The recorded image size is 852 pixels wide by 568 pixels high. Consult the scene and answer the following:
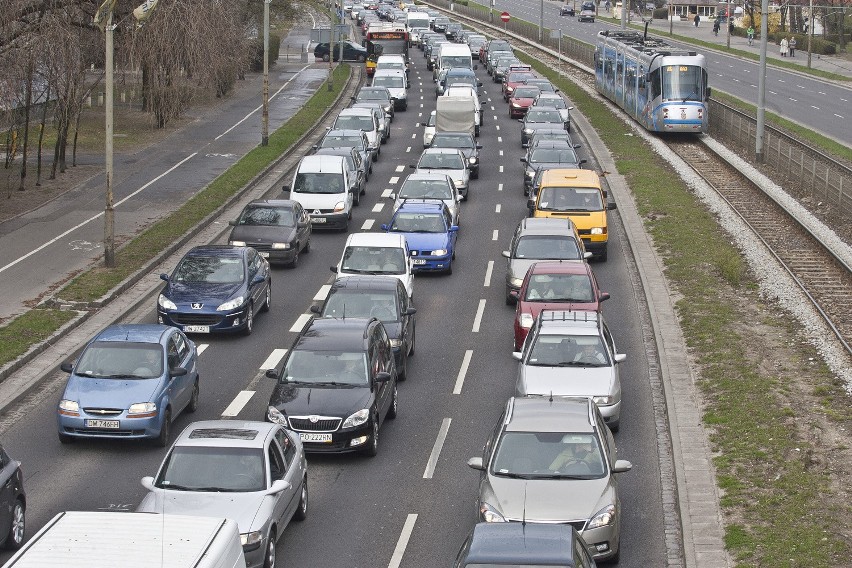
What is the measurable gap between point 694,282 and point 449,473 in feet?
42.7

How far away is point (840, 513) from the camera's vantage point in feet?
53.2

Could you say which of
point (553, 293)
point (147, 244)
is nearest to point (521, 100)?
point (147, 244)

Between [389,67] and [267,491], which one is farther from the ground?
[389,67]

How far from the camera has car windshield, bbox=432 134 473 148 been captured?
152 ft

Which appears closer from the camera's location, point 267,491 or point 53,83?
point 267,491

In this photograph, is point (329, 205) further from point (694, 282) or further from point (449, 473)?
point (449, 473)

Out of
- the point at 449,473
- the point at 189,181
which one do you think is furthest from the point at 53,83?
the point at 449,473

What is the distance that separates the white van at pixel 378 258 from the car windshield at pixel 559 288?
3349 mm

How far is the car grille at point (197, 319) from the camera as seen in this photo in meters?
25.8

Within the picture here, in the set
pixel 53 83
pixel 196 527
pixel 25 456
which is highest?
pixel 53 83

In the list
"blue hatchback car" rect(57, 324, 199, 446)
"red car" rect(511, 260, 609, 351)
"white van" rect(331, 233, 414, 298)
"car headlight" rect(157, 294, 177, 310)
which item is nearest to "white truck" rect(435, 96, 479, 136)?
"white van" rect(331, 233, 414, 298)

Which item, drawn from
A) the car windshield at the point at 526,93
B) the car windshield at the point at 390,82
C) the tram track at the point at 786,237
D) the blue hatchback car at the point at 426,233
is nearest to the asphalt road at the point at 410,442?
the blue hatchback car at the point at 426,233

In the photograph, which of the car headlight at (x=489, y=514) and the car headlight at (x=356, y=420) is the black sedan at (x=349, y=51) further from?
the car headlight at (x=489, y=514)

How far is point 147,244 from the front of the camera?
3441 cm
